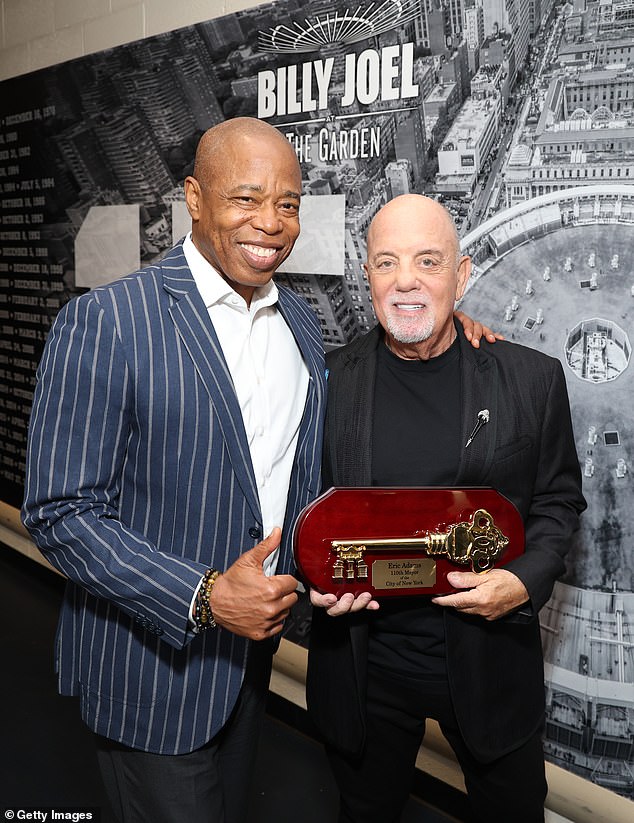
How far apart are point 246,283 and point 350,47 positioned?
1.29 m

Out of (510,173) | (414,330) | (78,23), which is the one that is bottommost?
(414,330)

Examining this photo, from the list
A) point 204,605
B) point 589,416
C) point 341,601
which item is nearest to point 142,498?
point 204,605

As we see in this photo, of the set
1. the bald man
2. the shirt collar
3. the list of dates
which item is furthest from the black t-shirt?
the list of dates

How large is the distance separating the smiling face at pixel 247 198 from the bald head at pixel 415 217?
0.69ft

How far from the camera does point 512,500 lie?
1550 mm

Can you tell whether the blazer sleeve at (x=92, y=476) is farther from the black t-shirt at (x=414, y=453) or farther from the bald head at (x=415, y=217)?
the bald head at (x=415, y=217)

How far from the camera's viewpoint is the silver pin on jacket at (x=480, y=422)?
149cm

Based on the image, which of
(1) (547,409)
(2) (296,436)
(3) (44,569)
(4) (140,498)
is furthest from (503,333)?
(3) (44,569)

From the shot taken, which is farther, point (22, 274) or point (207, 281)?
point (22, 274)

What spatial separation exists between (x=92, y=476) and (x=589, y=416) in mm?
1298

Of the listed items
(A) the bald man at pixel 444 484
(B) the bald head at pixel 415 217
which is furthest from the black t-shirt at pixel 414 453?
(B) the bald head at pixel 415 217

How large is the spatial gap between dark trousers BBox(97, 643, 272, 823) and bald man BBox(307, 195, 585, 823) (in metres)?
0.15

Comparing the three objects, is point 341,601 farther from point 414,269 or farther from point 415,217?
point 415,217

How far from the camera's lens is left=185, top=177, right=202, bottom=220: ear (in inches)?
58.6
